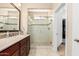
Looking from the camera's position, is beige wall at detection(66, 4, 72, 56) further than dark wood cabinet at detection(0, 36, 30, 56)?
Yes

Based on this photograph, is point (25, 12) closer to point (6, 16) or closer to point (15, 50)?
point (6, 16)

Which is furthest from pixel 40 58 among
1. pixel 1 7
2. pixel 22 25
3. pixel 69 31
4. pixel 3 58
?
pixel 22 25

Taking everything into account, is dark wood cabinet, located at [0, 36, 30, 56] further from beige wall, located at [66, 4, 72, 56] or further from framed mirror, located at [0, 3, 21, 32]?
beige wall, located at [66, 4, 72, 56]

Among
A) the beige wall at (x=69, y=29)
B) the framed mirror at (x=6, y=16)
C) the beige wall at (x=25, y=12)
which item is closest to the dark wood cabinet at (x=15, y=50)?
the framed mirror at (x=6, y=16)

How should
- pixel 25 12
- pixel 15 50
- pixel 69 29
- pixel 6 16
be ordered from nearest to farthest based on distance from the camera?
pixel 15 50, pixel 69 29, pixel 6 16, pixel 25 12

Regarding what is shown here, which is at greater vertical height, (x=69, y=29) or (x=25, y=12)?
(x=25, y=12)

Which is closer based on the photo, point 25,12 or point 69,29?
point 69,29

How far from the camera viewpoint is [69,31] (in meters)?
3.52

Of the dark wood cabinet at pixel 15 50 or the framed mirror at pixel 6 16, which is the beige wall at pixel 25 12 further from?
the dark wood cabinet at pixel 15 50

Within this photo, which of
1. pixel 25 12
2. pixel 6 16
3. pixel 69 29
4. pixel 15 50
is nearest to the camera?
pixel 15 50

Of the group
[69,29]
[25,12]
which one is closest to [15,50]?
[69,29]

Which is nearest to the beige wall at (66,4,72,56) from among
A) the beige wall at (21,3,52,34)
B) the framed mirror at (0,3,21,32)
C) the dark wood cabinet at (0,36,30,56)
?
the dark wood cabinet at (0,36,30,56)

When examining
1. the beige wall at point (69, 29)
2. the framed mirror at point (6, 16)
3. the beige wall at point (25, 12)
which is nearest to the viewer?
the beige wall at point (69, 29)

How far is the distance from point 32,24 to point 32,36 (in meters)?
0.70
